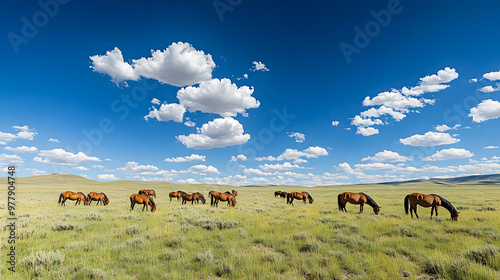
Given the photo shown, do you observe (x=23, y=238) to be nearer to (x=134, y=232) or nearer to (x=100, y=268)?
(x=134, y=232)

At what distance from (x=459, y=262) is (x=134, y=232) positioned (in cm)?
1192

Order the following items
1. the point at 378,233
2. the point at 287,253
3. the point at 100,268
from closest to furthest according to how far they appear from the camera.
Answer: the point at 100,268, the point at 287,253, the point at 378,233

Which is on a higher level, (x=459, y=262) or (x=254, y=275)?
(x=459, y=262)

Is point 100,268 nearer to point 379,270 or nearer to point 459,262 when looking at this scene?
point 379,270

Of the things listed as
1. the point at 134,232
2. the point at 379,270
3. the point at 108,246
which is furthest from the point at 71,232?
the point at 379,270

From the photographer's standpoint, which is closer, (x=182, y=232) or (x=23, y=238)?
(x=23, y=238)

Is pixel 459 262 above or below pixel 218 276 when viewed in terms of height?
above

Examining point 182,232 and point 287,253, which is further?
point 182,232

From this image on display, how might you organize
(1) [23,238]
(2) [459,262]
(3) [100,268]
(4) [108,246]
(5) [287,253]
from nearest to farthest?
(2) [459,262] → (3) [100,268] → (5) [287,253] → (4) [108,246] → (1) [23,238]

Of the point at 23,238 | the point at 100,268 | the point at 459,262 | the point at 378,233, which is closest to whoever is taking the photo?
the point at 459,262

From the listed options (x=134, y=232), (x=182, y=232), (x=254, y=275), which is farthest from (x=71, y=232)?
(x=254, y=275)

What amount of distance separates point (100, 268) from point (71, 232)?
18.5 feet

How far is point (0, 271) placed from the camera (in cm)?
550

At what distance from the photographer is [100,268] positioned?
229 inches
